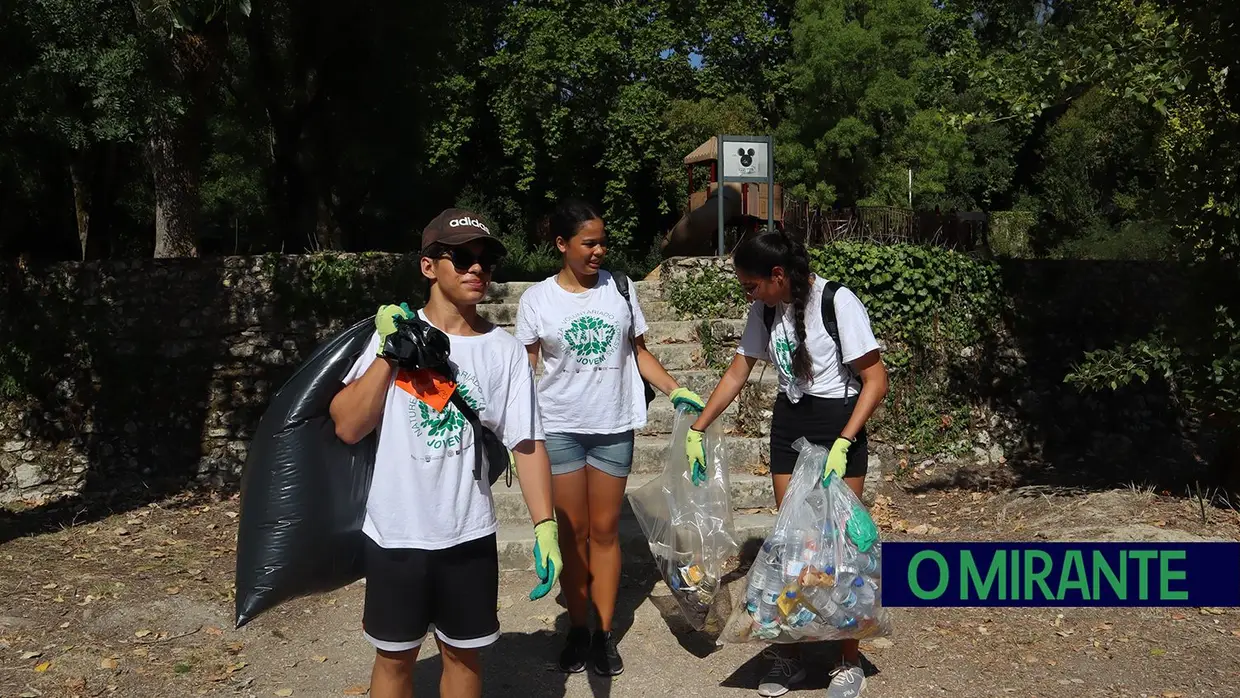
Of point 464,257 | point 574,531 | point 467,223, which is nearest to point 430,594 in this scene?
point 464,257

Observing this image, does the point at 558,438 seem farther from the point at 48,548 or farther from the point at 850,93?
the point at 850,93

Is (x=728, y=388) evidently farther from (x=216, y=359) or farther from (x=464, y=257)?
(x=216, y=359)

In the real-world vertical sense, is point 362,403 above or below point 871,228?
below

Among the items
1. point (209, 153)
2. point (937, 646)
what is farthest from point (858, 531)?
point (209, 153)

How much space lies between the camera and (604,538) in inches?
162

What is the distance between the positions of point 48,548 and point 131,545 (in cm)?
45

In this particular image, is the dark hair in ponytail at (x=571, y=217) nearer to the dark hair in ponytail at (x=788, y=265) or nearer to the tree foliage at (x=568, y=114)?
the dark hair in ponytail at (x=788, y=265)

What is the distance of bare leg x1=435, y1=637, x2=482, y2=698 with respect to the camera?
2843 millimetres

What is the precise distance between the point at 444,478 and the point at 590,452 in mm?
1344

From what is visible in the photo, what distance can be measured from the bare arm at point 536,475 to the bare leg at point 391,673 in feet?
1.69

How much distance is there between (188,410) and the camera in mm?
7730

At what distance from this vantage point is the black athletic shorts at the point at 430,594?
2.75 m

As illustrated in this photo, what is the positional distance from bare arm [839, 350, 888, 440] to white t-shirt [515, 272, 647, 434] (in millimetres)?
883

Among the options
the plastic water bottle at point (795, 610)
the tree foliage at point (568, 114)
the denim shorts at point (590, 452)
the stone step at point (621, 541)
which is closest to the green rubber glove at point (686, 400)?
the denim shorts at point (590, 452)
